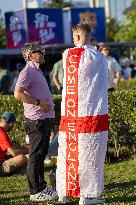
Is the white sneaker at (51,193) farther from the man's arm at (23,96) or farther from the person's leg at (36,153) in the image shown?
the man's arm at (23,96)

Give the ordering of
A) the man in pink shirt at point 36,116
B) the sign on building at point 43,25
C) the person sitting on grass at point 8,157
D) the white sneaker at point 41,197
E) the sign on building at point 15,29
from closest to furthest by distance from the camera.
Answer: the man in pink shirt at point 36,116 < the white sneaker at point 41,197 < the person sitting on grass at point 8,157 < the sign on building at point 43,25 < the sign on building at point 15,29

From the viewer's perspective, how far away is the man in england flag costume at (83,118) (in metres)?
6.21

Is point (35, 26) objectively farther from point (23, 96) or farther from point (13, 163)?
point (23, 96)

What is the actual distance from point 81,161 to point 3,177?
112 inches

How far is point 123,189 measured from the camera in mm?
7395

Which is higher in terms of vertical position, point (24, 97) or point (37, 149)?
point (24, 97)

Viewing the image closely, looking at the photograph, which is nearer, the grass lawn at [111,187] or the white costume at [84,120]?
the white costume at [84,120]

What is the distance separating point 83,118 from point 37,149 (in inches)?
Result: 36.2

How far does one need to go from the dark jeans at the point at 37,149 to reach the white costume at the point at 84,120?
563 mm

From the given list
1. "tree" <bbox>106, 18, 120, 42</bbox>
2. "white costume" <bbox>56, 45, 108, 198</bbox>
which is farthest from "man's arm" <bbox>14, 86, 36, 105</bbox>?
"tree" <bbox>106, 18, 120, 42</bbox>

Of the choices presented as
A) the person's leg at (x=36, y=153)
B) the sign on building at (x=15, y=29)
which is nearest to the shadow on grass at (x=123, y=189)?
the person's leg at (x=36, y=153)

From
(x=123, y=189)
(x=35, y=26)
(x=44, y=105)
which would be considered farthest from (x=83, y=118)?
(x=35, y=26)

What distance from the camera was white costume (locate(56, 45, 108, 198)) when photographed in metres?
6.21

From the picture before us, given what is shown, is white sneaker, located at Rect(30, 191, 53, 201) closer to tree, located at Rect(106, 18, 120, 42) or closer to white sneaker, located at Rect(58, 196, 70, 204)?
white sneaker, located at Rect(58, 196, 70, 204)
